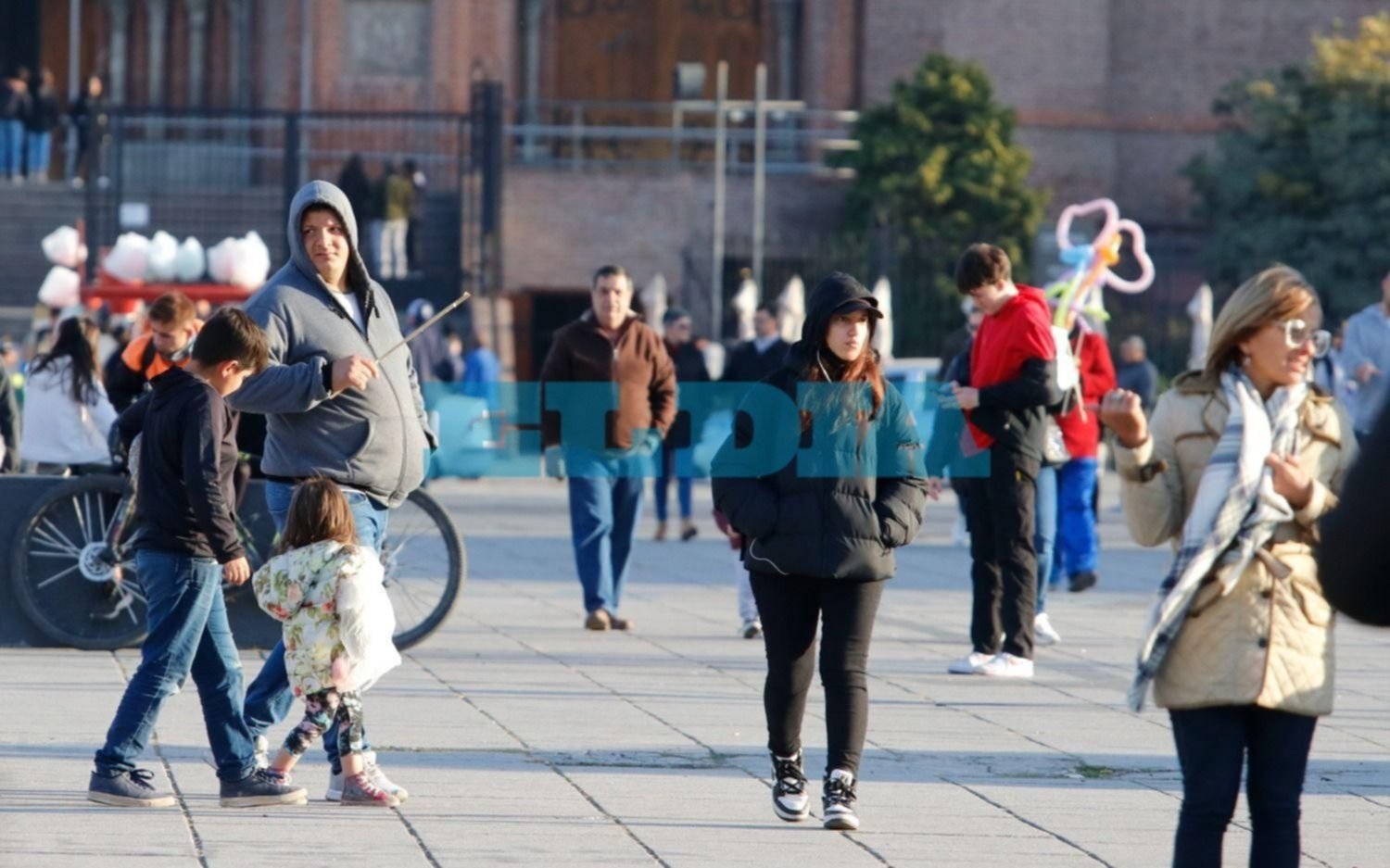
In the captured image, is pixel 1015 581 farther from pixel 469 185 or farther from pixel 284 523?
pixel 469 185

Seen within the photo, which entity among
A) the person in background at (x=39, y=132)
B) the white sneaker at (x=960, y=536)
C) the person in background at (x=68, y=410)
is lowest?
the white sneaker at (x=960, y=536)

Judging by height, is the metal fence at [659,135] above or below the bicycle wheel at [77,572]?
above

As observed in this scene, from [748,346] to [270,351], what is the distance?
10.2 m

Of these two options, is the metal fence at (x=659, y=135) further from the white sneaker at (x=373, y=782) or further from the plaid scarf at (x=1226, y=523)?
the plaid scarf at (x=1226, y=523)

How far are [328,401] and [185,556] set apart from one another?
0.72 m

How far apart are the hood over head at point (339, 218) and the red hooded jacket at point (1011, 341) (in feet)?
10.7

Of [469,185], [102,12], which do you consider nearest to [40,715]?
[469,185]

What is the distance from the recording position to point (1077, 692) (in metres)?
9.45

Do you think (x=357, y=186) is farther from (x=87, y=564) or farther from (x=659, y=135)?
(x=87, y=564)

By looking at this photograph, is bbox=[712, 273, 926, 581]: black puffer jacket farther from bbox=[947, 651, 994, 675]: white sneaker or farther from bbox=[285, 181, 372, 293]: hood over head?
bbox=[947, 651, 994, 675]: white sneaker

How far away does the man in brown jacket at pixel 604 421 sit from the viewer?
37.5 feet

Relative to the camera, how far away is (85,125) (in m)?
30.7

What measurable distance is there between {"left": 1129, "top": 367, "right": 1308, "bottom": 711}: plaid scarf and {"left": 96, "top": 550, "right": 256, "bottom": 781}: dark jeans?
2.87m

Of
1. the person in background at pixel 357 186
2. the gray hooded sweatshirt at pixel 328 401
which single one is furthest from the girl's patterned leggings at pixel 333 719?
the person in background at pixel 357 186
